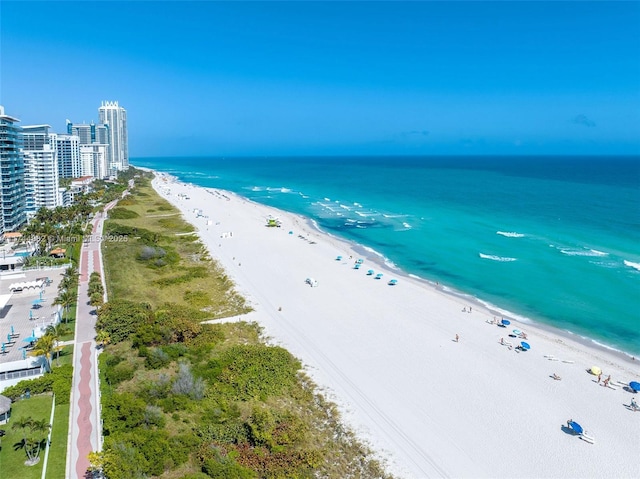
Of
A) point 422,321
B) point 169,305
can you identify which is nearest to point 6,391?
point 169,305

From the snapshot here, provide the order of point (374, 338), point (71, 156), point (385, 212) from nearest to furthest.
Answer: point (374, 338)
point (385, 212)
point (71, 156)

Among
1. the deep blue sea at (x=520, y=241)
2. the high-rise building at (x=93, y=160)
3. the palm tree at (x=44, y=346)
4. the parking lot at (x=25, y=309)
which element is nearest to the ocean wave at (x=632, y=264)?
the deep blue sea at (x=520, y=241)

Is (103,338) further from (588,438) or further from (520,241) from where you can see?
(520,241)

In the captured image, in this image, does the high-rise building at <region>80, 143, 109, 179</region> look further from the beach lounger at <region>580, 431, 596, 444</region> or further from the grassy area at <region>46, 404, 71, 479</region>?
the beach lounger at <region>580, 431, 596, 444</region>

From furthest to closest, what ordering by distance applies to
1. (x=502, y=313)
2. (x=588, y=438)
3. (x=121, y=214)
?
(x=121, y=214) → (x=502, y=313) → (x=588, y=438)

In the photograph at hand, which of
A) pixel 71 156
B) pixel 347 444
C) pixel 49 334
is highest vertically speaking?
pixel 71 156

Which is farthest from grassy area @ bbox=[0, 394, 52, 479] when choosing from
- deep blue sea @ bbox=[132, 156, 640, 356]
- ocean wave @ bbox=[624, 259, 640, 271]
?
ocean wave @ bbox=[624, 259, 640, 271]

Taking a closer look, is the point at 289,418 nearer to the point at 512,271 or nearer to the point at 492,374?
the point at 492,374

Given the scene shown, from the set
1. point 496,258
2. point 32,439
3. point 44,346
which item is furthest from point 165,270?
point 496,258
